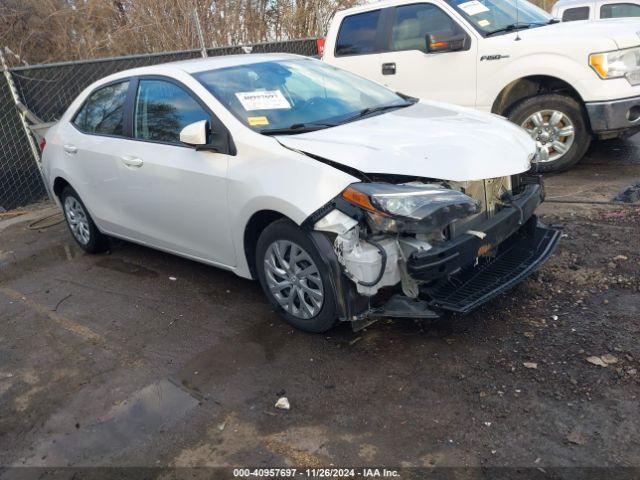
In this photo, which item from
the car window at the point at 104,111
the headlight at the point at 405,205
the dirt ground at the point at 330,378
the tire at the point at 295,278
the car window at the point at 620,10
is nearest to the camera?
the dirt ground at the point at 330,378

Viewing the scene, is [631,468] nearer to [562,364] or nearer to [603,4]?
[562,364]

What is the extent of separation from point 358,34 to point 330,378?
5562 mm

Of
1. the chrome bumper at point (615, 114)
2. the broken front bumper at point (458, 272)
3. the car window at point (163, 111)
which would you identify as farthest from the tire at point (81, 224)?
the chrome bumper at point (615, 114)

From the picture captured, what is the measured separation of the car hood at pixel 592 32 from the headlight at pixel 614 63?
0.09 metres

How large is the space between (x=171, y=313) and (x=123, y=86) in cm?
200

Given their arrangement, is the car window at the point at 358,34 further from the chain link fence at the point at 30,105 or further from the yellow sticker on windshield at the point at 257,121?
the yellow sticker on windshield at the point at 257,121

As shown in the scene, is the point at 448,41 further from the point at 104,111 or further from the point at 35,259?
the point at 35,259

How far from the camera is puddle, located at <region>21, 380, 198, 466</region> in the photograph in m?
2.86

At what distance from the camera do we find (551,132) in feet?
20.3

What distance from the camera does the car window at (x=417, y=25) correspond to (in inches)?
263

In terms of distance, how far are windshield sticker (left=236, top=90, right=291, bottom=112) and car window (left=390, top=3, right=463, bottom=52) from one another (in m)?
3.34

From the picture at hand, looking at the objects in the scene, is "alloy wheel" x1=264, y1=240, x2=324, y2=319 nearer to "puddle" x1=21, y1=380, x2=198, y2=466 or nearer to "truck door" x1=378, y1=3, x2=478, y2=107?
"puddle" x1=21, y1=380, x2=198, y2=466

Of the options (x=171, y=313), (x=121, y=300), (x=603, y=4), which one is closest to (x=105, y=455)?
(x=171, y=313)

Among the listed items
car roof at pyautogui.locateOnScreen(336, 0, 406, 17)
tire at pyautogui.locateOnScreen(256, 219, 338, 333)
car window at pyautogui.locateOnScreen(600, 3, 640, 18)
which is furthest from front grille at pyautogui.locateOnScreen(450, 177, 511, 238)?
car window at pyautogui.locateOnScreen(600, 3, 640, 18)
